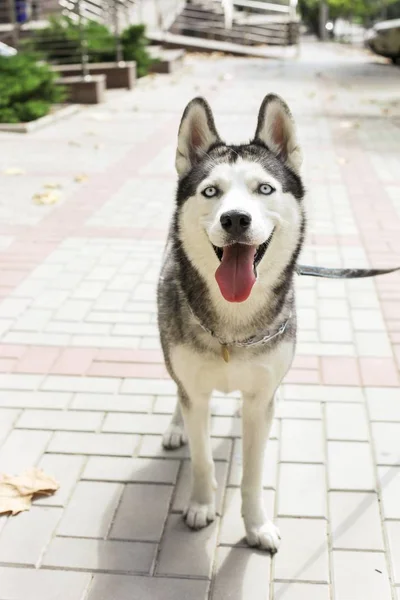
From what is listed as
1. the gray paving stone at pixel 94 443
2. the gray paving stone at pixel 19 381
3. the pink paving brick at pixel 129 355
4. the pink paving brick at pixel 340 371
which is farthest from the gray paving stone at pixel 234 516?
the gray paving stone at pixel 19 381

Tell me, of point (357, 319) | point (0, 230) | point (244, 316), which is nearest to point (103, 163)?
point (0, 230)

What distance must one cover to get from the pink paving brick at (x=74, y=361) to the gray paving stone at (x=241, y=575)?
170cm

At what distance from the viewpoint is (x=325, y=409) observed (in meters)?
3.60

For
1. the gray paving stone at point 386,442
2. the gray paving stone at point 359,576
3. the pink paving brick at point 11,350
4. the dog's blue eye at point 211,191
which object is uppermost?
the dog's blue eye at point 211,191

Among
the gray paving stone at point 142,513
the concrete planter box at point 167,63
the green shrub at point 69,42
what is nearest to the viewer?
the gray paving stone at point 142,513

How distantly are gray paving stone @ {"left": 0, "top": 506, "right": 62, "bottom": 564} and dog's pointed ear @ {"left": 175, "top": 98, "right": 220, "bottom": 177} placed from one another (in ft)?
5.20

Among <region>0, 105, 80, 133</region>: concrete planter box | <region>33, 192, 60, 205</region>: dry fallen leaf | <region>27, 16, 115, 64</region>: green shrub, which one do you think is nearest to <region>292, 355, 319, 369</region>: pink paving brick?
<region>33, 192, 60, 205</region>: dry fallen leaf

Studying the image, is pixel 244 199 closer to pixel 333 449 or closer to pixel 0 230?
pixel 333 449

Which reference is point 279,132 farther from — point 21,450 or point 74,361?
point 74,361

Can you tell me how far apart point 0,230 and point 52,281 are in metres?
1.44

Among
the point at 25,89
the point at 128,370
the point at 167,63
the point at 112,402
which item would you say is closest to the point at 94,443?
the point at 112,402

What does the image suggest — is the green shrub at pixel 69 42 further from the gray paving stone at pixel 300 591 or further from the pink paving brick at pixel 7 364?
the gray paving stone at pixel 300 591

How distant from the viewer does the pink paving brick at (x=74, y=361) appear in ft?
13.2

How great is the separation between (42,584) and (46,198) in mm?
5362
